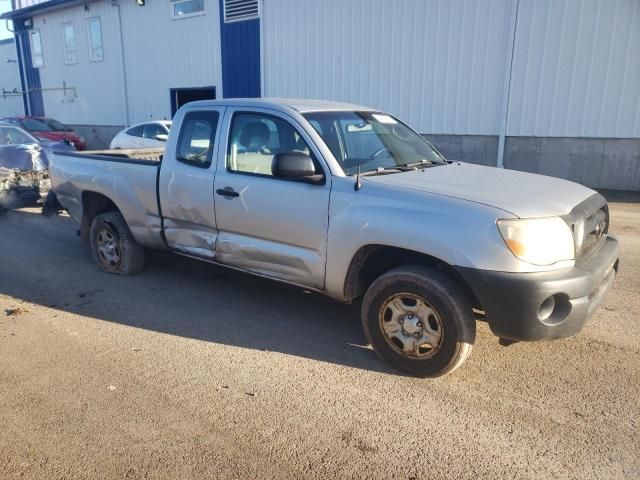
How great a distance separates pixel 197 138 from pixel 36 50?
83.9 feet

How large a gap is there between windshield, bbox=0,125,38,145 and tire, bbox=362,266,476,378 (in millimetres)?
10324

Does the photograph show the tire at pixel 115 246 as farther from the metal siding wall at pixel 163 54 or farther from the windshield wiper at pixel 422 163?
the metal siding wall at pixel 163 54

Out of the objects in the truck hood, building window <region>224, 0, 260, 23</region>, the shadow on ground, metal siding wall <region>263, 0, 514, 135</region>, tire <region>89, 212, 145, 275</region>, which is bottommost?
the shadow on ground

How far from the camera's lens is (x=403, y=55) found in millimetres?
13281

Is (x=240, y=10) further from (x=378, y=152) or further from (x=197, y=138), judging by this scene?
(x=378, y=152)

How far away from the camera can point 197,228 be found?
4.86m

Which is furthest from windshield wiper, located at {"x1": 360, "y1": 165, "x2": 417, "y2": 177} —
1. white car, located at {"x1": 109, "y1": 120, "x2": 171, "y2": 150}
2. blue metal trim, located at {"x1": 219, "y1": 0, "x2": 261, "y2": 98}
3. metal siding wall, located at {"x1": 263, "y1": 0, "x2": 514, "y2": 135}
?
blue metal trim, located at {"x1": 219, "y1": 0, "x2": 261, "y2": 98}

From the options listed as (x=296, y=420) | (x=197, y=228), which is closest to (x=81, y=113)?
(x=197, y=228)

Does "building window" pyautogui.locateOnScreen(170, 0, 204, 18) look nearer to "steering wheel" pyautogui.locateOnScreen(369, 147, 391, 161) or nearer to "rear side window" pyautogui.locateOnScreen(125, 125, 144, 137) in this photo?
"rear side window" pyautogui.locateOnScreen(125, 125, 144, 137)

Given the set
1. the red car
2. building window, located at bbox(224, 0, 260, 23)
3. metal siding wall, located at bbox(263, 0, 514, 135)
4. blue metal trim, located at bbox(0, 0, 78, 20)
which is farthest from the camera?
blue metal trim, located at bbox(0, 0, 78, 20)

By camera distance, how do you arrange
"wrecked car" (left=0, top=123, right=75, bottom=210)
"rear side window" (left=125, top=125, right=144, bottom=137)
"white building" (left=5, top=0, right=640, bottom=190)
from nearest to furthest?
1. "wrecked car" (left=0, top=123, right=75, bottom=210)
2. "white building" (left=5, top=0, right=640, bottom=190)
3. "rear side window" (left=125, top=125, right=144, bottom=137)

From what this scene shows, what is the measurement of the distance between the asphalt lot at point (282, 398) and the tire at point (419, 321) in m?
0.15

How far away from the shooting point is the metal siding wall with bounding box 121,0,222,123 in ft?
58.4

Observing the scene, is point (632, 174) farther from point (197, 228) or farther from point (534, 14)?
point (197, 228)
